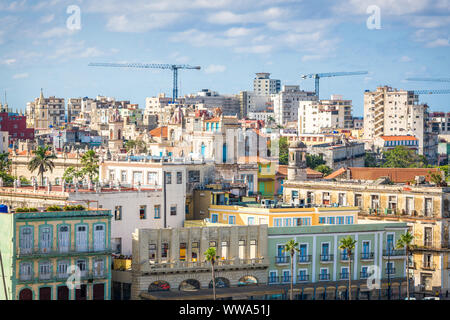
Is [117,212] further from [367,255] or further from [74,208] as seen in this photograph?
[367,255]

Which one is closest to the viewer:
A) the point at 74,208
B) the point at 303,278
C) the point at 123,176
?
the point at 74,208

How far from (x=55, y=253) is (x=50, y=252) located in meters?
0.31

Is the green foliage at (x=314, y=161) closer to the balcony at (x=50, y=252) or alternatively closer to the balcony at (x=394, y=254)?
the balcony at (x=394, y=254)

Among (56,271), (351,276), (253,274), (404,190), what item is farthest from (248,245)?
(404,190)

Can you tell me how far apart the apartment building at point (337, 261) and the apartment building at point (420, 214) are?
8.23 meters

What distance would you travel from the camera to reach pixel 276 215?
265ft

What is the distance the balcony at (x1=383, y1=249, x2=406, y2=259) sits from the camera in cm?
8169

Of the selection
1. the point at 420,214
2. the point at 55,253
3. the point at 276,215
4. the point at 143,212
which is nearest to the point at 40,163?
the point at 143,212

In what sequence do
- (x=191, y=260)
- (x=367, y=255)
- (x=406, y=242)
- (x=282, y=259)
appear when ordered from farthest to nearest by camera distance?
(x=367, y=255)
(x=406, y=242)
(x=282, y=259)
(x=191, y=260)

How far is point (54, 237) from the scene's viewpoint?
67.9m

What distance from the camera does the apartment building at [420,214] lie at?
3588 inches
